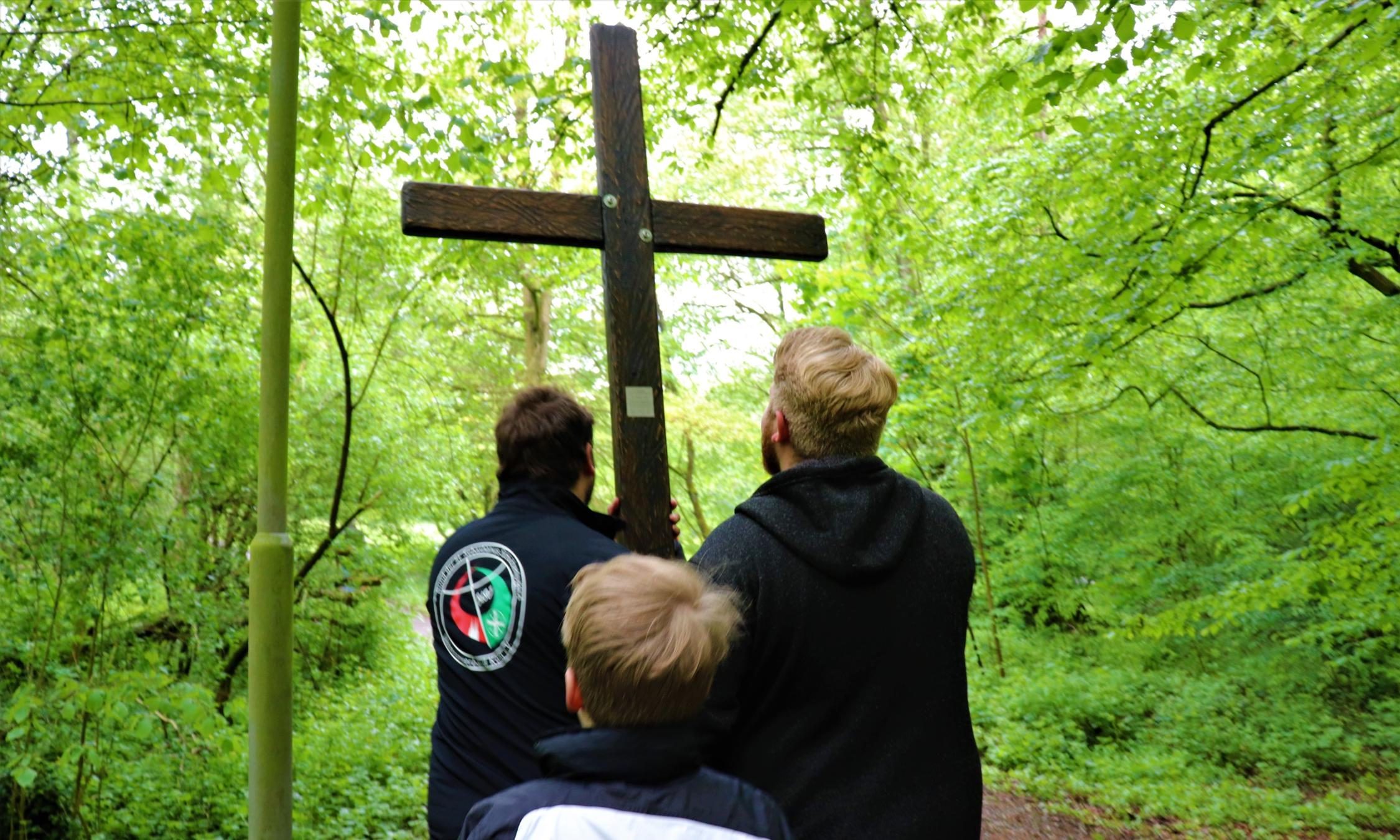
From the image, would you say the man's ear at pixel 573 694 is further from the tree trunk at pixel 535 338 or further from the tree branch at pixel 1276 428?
the tree trunk at pixel 535 338

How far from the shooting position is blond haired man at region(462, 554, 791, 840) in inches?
51.9

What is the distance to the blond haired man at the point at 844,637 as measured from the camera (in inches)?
69.4

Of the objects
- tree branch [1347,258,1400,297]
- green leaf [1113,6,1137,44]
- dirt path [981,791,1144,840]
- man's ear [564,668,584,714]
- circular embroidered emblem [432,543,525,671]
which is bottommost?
dirt path [981,791,1144,840]

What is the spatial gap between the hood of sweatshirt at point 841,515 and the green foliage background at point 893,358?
9.22 ft

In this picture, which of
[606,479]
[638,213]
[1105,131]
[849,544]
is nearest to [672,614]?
[849,544]

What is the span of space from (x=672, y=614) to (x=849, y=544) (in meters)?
0.50

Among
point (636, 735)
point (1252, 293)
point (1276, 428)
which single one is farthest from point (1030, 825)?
point (636, 735)

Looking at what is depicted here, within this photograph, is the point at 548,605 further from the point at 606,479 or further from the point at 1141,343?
the point at 606,479

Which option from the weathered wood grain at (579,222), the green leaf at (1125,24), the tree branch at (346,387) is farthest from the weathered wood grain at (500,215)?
the tree branch at (346,387)

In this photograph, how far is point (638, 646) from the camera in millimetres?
1392

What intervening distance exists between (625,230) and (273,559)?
122 cm

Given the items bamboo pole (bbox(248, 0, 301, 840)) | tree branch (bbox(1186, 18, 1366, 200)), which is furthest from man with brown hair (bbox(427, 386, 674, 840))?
tree branch (bbox(1186, 18, 1366, 200))

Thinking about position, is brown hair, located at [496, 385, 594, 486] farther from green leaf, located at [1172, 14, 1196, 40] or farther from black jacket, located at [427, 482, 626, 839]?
green leaf, located at [1172, 14, 1196, 40]

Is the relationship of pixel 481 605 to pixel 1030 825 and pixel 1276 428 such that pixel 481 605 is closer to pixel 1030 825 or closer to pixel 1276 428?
pixel 1030 825
